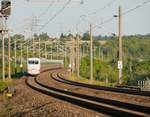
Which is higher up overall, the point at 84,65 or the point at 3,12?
the point at 3,12

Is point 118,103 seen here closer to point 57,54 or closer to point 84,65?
point 84,65

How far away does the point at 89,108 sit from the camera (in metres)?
23.0

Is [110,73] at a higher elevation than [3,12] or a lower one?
lower

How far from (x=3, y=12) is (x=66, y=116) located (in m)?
40.4

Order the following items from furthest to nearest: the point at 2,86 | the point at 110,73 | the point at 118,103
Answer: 1. the point at 110,73
2. the point at 2,86
3. the point at 118,103

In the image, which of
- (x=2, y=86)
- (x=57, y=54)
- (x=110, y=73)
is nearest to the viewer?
(x=2, y=86)

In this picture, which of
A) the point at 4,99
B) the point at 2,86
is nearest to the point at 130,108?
the point at 4,99

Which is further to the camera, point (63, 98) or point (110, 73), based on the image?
point (110, 73)

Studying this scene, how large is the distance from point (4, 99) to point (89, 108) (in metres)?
19.1

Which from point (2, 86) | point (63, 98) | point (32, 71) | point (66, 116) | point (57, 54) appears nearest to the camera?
point (66, 116)

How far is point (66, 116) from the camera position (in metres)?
20.0

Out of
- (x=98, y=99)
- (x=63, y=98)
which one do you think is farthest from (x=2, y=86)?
(x=98, y=99)

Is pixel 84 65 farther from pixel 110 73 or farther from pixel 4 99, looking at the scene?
pixel 4 99

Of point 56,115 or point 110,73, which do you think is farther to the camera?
point 110,73
